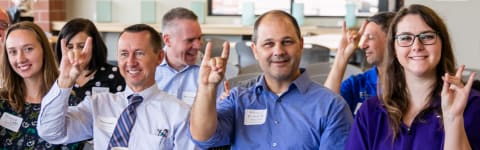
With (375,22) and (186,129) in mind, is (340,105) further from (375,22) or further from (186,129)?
(375,22)

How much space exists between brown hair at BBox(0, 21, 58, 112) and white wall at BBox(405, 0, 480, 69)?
10.1ft

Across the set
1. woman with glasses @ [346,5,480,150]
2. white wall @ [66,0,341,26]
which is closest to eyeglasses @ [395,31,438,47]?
woman with glasses @ [346,5,480,150]

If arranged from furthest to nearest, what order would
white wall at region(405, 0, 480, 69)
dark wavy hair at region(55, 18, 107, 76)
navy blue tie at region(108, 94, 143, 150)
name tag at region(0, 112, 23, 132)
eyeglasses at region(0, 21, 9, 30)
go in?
white wall at region(405, 0, 480, 69)
eyeglasses at region(0, 21, 9, 30)
dark wavy hair at region(55, 18, 107, 76)
name tag at region(0, 112, 23, 132)
navy blue tie at region(108, 94, 143, 150)

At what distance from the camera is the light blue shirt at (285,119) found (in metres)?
1.96

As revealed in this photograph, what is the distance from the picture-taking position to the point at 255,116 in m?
2.05

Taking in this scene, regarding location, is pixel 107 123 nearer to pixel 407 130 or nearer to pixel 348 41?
pixel 407 130

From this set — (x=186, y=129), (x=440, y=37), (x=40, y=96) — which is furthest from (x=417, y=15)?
(x=40, y=96)

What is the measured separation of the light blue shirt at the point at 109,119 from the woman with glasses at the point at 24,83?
0.25m

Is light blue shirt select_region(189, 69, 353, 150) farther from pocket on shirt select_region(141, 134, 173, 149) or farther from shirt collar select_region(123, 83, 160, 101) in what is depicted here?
shirt collar select_region(123, 83, 160, 101)

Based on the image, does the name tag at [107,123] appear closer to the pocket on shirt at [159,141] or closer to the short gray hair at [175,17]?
the pocket on shirt at [159,141]

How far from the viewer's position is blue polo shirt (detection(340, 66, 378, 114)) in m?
2.80

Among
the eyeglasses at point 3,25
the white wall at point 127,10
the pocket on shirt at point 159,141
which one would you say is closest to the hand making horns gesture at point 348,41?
the pocket on shirt at point 159,141

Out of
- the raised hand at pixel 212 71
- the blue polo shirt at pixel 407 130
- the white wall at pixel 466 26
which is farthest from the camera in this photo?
the white wall at pixel 466 26

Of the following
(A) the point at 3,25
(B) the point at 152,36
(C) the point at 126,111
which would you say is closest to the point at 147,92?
(C) the point at 126,111
